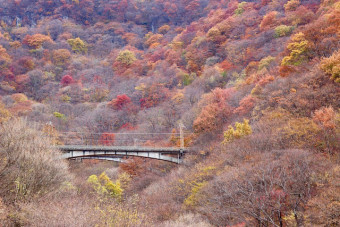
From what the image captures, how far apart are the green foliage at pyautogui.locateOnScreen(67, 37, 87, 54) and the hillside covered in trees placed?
0.24m

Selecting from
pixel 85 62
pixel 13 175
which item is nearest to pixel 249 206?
pixel 13 175

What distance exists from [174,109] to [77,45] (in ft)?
140

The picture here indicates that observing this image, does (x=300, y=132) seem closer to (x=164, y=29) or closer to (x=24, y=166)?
(x=24, y=166)

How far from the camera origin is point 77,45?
74562mm

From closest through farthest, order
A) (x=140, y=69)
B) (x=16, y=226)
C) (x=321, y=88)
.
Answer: (x=16, y=226) → (x=321, y=88) → (x=140, y=69)

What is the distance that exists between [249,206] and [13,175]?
11.1 metres

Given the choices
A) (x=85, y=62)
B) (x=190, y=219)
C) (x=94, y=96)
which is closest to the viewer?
(x=190, y=219)

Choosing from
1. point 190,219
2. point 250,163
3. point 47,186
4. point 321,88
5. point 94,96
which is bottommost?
point 190,219

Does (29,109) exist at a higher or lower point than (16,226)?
higher

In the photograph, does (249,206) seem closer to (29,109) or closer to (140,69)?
(29,109)

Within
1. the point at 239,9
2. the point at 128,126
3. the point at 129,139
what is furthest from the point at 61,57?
the point at 239,9

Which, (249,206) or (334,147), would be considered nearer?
(249,206)

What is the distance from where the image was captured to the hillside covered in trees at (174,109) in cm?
1390

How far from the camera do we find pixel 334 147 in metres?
15.9
